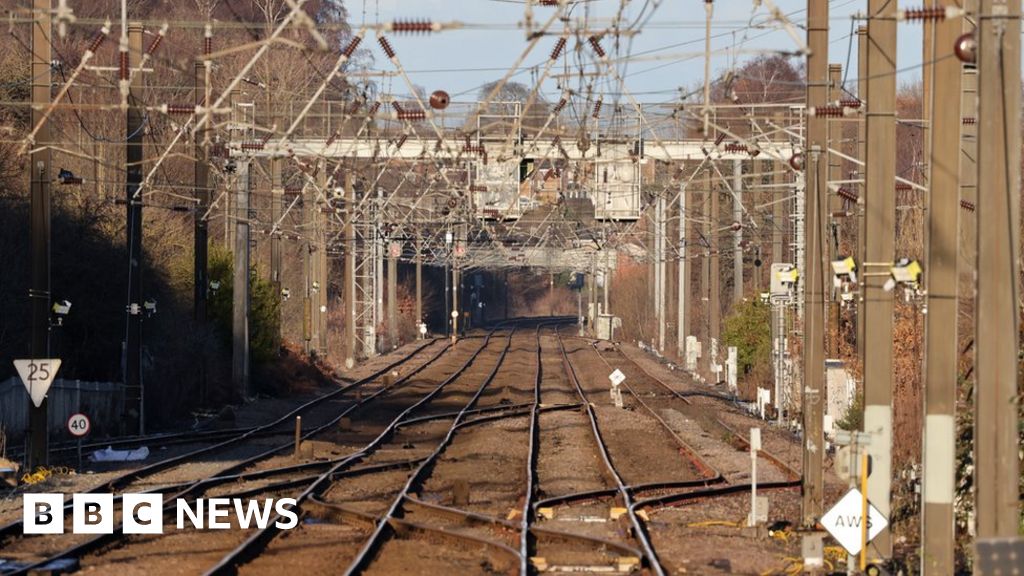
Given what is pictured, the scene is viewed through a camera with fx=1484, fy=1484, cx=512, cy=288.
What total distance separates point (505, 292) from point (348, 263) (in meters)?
84.0

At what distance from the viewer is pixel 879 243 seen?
668 inches

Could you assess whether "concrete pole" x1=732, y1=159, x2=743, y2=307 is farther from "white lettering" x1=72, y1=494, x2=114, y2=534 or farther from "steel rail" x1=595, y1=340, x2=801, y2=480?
"white lettering" x1=72, y1=494, x2=114, y2=534

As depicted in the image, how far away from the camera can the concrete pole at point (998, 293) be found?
467 inches

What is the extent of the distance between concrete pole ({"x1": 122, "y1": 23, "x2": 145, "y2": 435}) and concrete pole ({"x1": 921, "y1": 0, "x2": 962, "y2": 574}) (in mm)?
17037

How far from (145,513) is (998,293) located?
11.1m

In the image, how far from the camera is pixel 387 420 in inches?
1423

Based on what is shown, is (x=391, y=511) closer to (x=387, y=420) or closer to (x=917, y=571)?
(x=917, y=571)

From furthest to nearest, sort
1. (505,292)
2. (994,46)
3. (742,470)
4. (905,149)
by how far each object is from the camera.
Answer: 1. (505,292)
2. (905,149)
3. (742,470)
4. (994,46)

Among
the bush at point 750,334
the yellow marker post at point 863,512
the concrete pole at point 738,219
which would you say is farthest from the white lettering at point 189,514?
the bush at point 750,334

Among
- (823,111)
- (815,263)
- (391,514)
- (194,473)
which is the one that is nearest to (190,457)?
(194,473)

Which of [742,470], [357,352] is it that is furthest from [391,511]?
[357,352]

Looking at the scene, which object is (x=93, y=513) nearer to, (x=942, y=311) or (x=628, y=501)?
(x=628, y=501)

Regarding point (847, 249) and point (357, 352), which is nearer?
point (847, 249)

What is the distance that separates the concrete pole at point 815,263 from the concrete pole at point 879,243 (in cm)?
173
